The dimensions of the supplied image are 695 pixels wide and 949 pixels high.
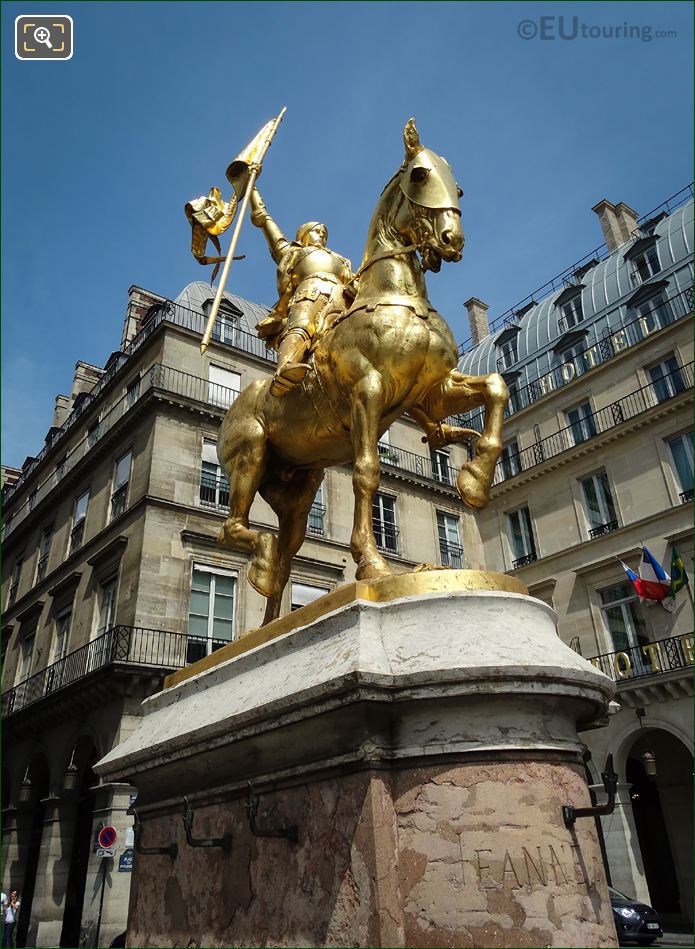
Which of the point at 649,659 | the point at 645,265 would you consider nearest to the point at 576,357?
the point at 645,265

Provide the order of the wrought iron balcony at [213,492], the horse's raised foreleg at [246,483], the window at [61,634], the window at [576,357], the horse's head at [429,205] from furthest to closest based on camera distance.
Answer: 1. the window at [576,357]
2. the window at [61,634]
3. the wrought iron balcony at [213,492]
4. the horse's raised foreleg at [246,483]
5. the horse's head at [429,205]

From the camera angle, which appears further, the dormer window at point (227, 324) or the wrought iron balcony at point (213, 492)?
the dormer window at point (227, 324)

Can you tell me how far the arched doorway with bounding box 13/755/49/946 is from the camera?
72.8 ft

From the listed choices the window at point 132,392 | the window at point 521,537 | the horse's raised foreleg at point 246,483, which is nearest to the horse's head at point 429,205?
the horse's raised foreleg at point 246,483

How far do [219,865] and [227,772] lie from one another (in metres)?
0.43

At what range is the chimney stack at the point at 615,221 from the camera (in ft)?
104

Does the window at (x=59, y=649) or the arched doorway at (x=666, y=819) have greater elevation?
the window at (x=59, y=649)

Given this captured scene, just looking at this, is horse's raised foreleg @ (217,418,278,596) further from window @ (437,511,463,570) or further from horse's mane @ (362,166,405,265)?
window @ (437,511,463,570)

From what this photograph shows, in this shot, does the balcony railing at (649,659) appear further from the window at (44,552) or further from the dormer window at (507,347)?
the window at (44,552)

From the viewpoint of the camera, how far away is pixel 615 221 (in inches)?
1264

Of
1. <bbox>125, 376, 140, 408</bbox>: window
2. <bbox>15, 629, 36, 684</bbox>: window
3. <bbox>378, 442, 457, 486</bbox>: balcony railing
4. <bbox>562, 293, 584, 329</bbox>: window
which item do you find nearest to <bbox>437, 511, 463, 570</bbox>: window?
<bbox>378, 442, 457, 486</bbox>: balcony railing

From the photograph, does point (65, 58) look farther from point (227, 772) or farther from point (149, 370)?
point (149, 370)

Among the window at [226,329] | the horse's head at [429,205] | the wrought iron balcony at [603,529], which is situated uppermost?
the window at [226,329]

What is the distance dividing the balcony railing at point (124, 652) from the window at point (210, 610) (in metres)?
0.50
